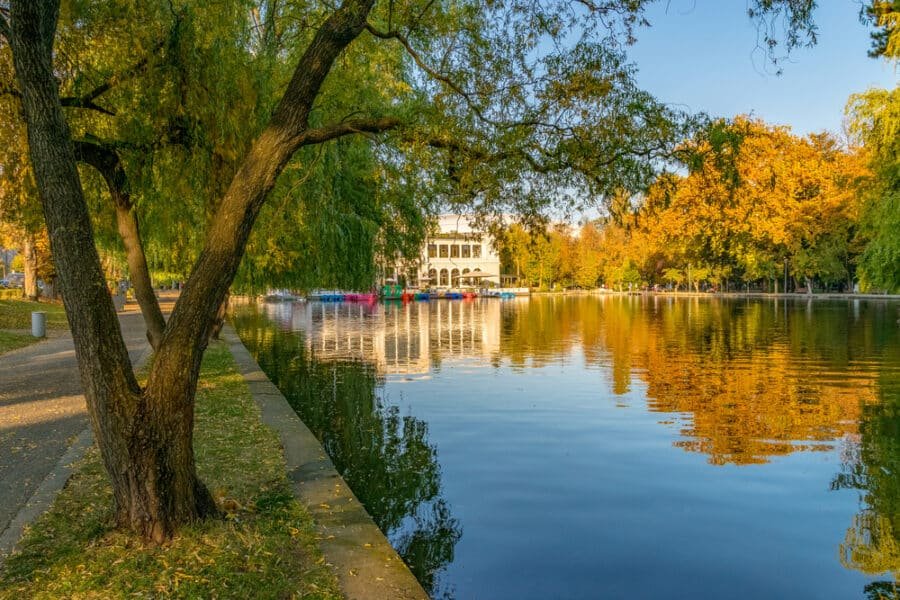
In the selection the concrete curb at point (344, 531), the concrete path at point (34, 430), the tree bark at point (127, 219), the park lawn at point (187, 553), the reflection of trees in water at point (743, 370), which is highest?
the tree bark at point (127, 219)

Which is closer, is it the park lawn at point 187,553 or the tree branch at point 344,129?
the park lawn at point 187,553

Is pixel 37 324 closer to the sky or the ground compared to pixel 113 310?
closer to the ground

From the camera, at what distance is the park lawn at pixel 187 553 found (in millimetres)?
4496

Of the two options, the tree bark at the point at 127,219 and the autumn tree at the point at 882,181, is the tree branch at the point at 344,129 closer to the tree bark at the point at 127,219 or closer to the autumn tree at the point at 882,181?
the tree bark at the point at 127,219

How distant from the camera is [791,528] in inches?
287

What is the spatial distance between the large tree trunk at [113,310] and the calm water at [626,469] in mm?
2306

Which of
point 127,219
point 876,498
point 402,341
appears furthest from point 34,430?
point 402,341

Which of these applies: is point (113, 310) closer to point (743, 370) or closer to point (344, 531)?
point (344, 531)

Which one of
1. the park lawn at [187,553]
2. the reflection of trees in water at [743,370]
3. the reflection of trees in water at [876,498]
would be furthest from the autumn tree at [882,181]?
the park lawn at [187,553]

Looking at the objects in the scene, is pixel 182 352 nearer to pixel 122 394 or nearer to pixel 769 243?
pixel 122 394

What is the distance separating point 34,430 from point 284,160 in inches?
236

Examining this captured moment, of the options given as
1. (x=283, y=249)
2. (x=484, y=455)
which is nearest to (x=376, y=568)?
(x=484, y=455)

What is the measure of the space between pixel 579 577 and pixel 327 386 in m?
10.4

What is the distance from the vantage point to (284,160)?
579 centimetres
